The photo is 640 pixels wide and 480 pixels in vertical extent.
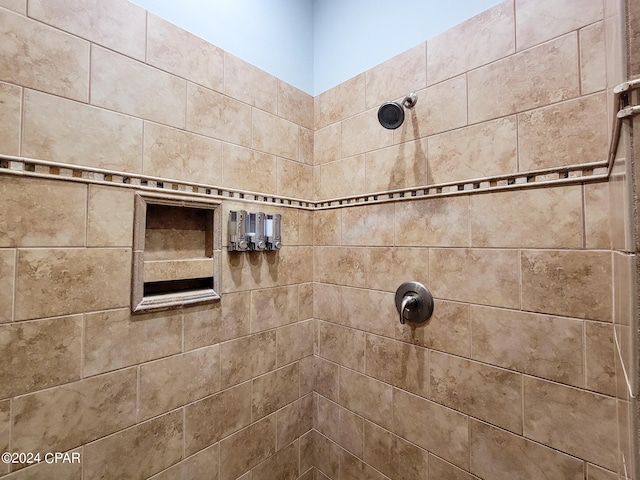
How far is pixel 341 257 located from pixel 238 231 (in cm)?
50

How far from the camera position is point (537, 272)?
84 cm

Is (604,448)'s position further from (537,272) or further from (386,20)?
(386,20)

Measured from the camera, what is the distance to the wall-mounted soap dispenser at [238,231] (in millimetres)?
1135

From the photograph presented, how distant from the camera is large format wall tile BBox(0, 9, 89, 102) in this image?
746mm

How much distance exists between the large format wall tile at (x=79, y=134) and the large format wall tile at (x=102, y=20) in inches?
8.3

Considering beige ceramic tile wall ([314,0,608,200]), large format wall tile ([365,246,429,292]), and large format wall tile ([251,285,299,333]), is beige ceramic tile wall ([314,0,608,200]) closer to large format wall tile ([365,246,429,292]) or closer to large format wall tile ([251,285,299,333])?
large format wall tile ([365,246,429,292])

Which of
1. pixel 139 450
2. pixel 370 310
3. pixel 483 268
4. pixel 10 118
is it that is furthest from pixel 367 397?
pixel 10 118

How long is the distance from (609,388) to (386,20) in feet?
4.83

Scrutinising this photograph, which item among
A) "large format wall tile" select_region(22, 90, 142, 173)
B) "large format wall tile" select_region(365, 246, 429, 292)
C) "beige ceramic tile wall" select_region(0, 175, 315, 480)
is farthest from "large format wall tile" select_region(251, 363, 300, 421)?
"large format wall tile" select_region(22, 90, 142, 173)

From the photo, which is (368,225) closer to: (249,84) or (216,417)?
(249,84)

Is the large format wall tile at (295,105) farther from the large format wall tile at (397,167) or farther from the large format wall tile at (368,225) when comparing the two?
the large format wall tile at (368,225)

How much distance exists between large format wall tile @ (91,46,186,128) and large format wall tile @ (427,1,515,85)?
3.05ft

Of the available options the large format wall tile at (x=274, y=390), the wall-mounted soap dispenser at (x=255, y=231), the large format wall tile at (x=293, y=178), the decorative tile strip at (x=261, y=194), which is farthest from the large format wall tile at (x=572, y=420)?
the large format wall tile at (x=293, y=178)

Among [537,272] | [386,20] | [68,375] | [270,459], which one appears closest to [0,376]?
[68,375]
